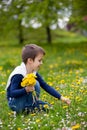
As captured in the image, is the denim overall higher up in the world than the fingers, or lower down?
lower down

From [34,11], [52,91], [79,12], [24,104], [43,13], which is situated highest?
[79,12]

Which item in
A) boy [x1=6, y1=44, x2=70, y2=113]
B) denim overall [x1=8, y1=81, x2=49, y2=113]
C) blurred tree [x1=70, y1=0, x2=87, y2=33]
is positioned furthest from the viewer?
blurred tree [x1=70, y1=0, x2=87, y2=33]

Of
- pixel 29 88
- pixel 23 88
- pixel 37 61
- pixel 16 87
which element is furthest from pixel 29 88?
pixel 37 61

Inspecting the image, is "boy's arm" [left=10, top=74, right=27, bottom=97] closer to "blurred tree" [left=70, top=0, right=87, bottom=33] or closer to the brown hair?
the brown hair

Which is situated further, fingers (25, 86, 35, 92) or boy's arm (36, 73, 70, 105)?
boy's arm (36, 73, 70, 105)

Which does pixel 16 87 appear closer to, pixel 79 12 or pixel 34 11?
pixel 34 11

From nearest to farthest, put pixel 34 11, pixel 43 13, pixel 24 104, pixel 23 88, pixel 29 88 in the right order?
pixel 29 88, pixel 23 88, pixel 24 104, pixel 43 13, pixel 34 11

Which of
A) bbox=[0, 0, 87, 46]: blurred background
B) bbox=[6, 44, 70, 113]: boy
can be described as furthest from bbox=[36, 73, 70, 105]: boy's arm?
bbox=[0, 0, 87, 46]: blurred background

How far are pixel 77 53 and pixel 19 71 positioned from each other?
568 inches

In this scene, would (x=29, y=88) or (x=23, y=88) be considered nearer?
(x=29, y=88)

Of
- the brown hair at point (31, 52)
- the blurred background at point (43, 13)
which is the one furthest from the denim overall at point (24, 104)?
the blurred background at point (43, 13)

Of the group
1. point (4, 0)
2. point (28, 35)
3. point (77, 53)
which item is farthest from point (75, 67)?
point (28, 35)

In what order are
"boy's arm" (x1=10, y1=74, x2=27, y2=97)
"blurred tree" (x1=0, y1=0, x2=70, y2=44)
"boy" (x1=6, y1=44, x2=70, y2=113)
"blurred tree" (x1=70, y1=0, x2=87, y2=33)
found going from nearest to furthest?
"boy's arm" (x1=10, y1=74, x2=27, y2=97), "boy" (x1=6, y1=44, x2=70, y2=113), "blurred tree" (x1=0, y1=0, x2=70, y2=44), "blurred tree" (x1=70, y1=0, x2=87, y2=33)

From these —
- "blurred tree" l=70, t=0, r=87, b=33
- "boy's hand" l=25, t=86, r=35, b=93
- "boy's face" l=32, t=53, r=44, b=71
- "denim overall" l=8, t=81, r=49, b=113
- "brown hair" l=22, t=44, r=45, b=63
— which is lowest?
"denim overall" l=8, t=81, r=49, b=113
